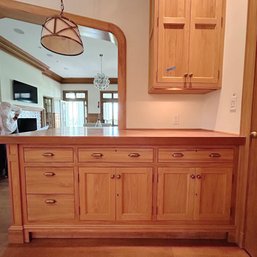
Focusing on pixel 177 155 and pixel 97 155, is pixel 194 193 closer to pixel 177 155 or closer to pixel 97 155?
pixel 177 155

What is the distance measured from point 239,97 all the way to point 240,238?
124 cm

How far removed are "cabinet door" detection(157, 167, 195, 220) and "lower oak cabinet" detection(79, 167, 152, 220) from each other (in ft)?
0.35

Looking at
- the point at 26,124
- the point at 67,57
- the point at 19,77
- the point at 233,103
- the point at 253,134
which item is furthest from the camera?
the point at 67,57

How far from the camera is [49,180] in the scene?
164cm

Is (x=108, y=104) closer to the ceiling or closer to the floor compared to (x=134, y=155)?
closer to the ceiling

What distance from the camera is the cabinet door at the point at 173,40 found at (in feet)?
5.83

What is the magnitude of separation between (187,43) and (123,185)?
1.49 metres

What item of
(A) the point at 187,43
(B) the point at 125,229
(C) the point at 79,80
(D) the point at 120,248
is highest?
(C) the point at 79,80

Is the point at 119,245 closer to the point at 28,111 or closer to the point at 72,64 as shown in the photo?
the point at 28,111

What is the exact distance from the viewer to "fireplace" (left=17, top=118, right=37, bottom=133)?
5.46m

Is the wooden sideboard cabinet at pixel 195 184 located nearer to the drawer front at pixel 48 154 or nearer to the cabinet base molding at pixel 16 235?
the drawer front at pixel 48 154

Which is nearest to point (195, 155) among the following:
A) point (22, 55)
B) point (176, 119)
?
point (176, 119)

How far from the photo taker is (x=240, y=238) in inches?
64.2

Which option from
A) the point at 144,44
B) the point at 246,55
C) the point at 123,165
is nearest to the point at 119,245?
the point at 123,165
